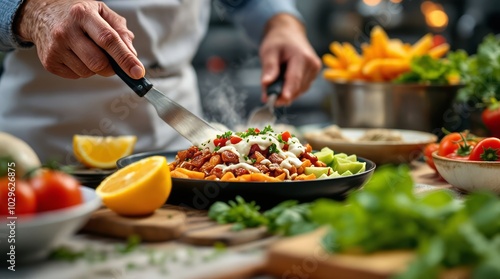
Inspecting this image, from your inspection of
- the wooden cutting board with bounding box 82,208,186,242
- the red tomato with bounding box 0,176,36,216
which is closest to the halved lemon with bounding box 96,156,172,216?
the wooden cutting board with bounding box 82,208,186,242

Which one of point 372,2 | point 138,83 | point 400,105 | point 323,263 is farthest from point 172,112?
point 372,2

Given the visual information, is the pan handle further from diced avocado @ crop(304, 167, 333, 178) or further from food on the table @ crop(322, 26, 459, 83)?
food on the table @ crop(322, 26, 459, 83)

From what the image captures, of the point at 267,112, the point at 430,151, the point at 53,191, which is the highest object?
the point at 53,191

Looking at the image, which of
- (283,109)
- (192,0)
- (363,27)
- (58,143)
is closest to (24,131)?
(58,143)

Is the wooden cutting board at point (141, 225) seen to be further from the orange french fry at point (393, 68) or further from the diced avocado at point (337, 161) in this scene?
the orange french fry at point (393, 68)

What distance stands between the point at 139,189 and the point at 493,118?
1351 mm

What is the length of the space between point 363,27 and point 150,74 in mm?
4182

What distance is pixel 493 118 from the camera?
2168mm

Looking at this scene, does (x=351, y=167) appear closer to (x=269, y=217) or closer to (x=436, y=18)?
(x=269, y=217)

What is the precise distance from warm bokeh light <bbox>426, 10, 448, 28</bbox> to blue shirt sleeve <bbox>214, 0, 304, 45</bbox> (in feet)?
12.0

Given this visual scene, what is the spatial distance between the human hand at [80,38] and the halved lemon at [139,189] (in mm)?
295

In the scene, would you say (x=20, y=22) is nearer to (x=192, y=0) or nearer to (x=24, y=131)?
(x=24, y=131)

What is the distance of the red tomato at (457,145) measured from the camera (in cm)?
176

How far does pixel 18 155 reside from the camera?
127 cm
